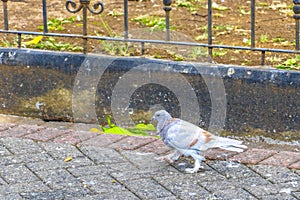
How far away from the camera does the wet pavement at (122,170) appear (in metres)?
4.48

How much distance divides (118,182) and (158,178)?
26 centimetres

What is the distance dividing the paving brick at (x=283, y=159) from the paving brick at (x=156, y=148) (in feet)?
2.25

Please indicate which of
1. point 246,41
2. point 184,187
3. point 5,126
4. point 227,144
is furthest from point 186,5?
point 184,187

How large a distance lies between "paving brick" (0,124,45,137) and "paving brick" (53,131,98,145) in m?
0.24

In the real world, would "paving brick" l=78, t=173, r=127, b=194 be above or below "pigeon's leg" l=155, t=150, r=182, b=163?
below

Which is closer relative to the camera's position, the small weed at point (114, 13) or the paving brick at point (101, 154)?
the paving brick at point (101, 154)

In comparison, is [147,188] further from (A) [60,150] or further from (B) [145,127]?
(B) [145,127]

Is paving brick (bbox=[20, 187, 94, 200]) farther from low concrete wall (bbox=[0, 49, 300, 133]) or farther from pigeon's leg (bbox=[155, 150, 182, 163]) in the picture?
low concrete wall (bbox=[0, 49, 300, 133])

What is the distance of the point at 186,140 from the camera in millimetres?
4789

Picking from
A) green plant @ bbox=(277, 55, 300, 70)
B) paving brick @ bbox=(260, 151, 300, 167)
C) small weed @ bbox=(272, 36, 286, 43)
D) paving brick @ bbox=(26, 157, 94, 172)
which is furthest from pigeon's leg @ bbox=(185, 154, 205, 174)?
small weed @ bbox=(272, 36, 286, 43)

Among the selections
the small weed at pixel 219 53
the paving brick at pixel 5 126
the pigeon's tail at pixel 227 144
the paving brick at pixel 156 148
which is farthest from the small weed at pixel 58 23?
the pigeon's tail at pixel 227 144

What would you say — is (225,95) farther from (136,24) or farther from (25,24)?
(25,24)

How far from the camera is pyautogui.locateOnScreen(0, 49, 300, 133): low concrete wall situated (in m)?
5.27

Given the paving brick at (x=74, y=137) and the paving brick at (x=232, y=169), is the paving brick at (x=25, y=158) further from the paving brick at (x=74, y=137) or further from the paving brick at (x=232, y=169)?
the paving brick at (x=232, y=169)
